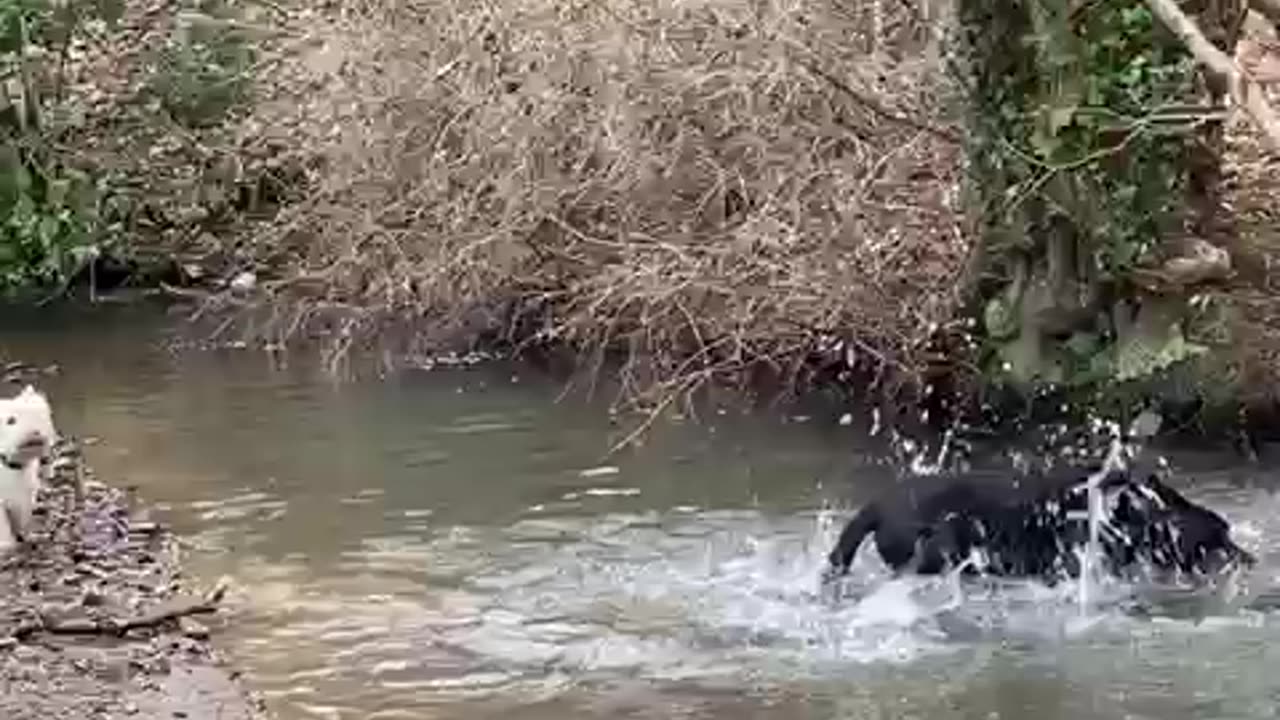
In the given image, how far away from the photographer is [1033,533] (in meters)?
11.5

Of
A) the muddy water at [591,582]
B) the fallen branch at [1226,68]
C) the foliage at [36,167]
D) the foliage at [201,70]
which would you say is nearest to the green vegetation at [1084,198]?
the muddy water at [591,582]

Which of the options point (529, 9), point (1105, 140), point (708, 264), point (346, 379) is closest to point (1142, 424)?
point (1105, 140)

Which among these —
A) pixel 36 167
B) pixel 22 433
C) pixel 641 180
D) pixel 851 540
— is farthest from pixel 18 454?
pixel 36 167

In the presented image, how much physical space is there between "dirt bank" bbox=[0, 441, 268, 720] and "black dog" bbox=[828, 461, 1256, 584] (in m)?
3.14

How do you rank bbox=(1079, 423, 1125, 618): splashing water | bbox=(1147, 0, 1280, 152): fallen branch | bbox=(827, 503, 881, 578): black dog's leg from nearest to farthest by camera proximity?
bbox=(1147, 0, 1280, 152): fallen branch, bbox=(1079, 423, 1125, 618): splashing water, bbox=(827, 503, 881, 578): black dog's leg

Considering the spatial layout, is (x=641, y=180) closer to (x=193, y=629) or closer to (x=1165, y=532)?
(x=1165, y=532)

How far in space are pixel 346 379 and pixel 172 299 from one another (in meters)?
6.05

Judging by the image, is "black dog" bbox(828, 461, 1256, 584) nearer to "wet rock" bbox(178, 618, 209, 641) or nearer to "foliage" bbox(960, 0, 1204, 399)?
"wet rock" bbox(178, 618, 209, 641)

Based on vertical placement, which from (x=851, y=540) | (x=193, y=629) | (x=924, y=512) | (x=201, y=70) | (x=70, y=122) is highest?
(x=201, y=70)

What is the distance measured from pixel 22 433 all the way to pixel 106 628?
5.75 ft

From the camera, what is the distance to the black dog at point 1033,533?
11.5 m

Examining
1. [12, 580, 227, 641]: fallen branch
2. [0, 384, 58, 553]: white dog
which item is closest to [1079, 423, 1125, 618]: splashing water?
[12, 580, 227, 641]: fallen branch

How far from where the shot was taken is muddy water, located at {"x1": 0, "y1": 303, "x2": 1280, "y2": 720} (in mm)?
9945

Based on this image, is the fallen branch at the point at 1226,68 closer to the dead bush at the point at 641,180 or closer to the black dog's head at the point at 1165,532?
the black dog's head at the point at 1165,532
